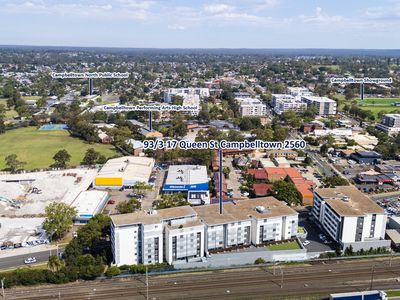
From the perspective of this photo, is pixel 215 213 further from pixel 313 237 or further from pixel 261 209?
pixel 313 237

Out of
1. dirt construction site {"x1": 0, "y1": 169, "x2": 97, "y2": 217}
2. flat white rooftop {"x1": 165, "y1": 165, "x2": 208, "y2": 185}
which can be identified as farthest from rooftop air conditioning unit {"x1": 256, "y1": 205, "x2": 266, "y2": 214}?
dirt construction site {"x1": 0, "y1": 169, "x2": 97, "y2": 217}

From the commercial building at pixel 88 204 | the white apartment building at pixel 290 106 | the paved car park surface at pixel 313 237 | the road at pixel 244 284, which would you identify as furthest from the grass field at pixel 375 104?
the commercial building at pixel 88 204

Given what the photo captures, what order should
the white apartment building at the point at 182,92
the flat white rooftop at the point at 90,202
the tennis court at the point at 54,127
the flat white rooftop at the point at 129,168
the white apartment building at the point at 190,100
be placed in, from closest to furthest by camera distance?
the flat white rooftop at the point at 90,202 → the flat white rooftop at the point at 129,168 → the tennis court at the point at 54,127 → the white apartment building at the point at 190,100 → the white apartment building at the point at 182,92

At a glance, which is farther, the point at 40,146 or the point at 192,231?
the point at 40,146

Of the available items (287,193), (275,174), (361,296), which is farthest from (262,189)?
(361,296)

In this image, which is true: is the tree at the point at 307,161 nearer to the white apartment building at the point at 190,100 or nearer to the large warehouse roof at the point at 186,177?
the large warehouse roof at the point at 186,177

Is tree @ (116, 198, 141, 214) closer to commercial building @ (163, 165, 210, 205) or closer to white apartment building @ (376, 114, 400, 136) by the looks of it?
commercial building @ (163, 165, 210, 205)
